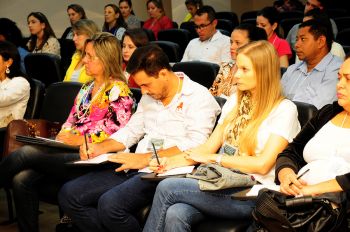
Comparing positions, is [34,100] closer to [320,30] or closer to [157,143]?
[157,143]

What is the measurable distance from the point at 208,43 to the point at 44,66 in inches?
62.0

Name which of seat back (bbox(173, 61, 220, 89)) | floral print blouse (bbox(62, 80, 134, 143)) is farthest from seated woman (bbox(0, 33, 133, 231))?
seat back (bbox(173, 61, 220, 89))

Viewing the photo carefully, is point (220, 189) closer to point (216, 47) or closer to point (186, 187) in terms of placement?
point (186, 187)

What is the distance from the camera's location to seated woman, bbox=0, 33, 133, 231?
3.66 meters

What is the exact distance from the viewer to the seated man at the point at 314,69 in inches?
153

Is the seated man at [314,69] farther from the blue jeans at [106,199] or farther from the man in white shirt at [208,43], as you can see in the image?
the man in white shirt at [208,43]

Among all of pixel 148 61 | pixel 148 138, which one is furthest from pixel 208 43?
pixel 148 61

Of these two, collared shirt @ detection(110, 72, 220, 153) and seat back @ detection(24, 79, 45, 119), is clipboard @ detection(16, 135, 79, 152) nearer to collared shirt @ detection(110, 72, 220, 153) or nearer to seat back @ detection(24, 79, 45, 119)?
collared shirt @ detection(110, 72, 220, 153)

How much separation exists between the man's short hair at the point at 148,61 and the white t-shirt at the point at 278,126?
27.6 inches

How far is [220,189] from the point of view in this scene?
9.03 ft

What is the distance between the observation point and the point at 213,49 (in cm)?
595

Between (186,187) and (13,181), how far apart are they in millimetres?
1306

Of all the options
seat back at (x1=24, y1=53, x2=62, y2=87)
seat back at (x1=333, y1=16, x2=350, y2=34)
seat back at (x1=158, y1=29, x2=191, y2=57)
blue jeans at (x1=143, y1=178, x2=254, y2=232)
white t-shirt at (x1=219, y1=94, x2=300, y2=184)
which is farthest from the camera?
seat back at (x1=158, y1=29, x2=191, y2=57)

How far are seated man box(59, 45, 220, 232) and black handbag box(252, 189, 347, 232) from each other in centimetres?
87
